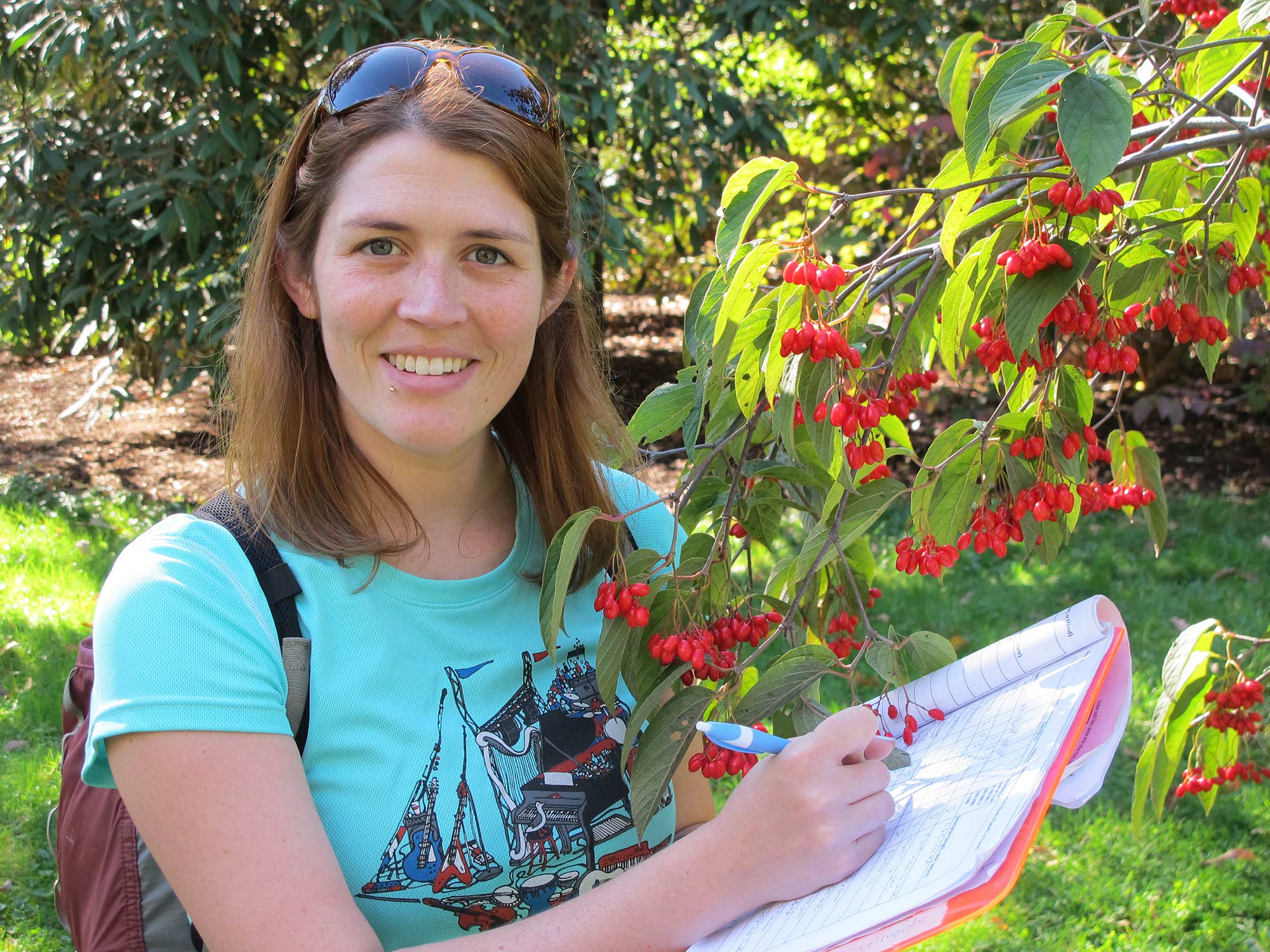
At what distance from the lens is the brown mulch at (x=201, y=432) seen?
588 cm

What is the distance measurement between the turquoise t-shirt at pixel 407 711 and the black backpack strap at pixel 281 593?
0.05ft

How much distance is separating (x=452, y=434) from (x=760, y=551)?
3.73 meters

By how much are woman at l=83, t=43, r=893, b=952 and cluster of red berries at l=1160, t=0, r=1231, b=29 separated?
1.09m

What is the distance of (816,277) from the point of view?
120 cm

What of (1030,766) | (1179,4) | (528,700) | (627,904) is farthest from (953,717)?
(1179,4)

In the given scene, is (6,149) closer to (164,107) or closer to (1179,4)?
(164,107)

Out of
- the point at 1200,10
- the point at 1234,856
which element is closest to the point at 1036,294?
the point at 1200,10

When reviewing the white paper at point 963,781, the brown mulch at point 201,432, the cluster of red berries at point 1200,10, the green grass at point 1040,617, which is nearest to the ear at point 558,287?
the white paper at point 963,781

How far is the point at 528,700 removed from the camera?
151 cm

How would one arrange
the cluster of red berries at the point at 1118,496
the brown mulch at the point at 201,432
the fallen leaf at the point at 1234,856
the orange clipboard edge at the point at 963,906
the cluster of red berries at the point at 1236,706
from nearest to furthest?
the orange clipboard edge at the point at 963,906, the cluster of red berries at the point at 1118,496, the cluster of red berries at the point at 1236,706, the fallen leaf at the point at 1234,856, the brown mulch at the point at 201,432

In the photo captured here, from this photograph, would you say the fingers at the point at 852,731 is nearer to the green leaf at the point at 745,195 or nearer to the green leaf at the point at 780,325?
the green leaf at the point at 780,325

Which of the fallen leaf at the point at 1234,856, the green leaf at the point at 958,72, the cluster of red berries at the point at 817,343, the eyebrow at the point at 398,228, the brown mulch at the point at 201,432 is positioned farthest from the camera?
the brown mulch at the point at 201,432

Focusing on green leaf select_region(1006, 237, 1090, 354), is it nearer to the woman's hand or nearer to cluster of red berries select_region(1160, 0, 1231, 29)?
the woman's hand

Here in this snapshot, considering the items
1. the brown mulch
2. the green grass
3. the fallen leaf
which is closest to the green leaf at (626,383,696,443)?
the green grass
